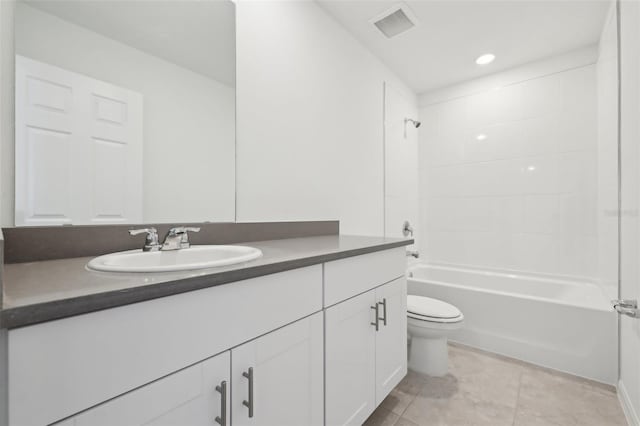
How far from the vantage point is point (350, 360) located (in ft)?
3.71

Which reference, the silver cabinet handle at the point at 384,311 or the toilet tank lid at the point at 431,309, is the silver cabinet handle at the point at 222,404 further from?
the toilet tank lid at the point at 431,309

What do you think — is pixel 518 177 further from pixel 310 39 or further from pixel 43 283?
pixel 43 283

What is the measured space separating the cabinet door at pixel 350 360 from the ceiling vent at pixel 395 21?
182cm

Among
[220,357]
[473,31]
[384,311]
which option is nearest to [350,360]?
[384,311]

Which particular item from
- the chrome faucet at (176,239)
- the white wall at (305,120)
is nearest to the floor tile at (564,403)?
the white wall at (305,120)

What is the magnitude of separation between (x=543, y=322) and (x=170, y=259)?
2.28 metres


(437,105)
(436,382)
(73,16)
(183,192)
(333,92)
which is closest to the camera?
(73,16)

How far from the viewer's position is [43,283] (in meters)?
0.56

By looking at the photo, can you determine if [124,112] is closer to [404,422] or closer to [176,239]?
[176,239]

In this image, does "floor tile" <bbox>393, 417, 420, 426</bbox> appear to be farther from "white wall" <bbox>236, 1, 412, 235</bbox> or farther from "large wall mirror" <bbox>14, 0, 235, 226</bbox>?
"large wall mirror" <bbox>14, 0, 235, 226</bbox>

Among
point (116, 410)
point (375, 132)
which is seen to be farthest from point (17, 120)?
point (375, 132)

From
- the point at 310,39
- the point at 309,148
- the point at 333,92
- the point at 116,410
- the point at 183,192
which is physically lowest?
the point at 116,410

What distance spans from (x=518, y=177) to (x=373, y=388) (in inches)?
91.5

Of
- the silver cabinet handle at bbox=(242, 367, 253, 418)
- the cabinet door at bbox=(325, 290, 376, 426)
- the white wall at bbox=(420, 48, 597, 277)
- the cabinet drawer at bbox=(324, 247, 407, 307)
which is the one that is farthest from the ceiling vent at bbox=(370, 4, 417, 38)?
the silver cabinet handle at bbox=(242, 367, 253, 418)
